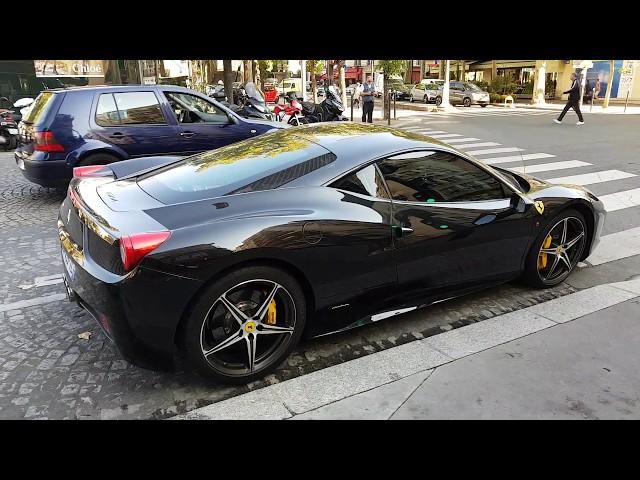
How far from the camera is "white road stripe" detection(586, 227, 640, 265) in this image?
5.16 meters

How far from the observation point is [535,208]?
396 centimetres

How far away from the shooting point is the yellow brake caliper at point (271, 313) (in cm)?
Answer: 298

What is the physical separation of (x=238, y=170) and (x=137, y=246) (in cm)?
101

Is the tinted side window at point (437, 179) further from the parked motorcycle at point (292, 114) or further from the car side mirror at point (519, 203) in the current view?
the parked motorcycle at point (292, 114)

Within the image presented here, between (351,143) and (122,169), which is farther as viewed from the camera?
(122,169)

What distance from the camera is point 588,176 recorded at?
8.95 meters

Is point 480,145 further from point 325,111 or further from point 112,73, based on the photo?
point 112,73

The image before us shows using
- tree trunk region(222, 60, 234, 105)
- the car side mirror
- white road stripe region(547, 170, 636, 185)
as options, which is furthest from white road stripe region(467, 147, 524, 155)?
the car side mirror

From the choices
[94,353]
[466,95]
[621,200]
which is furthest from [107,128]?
[466,95]

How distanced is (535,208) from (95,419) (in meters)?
3.36

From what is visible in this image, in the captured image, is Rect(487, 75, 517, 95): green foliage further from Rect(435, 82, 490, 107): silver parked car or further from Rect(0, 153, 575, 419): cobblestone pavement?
Rect(0, 153, 575, 419): cobblestone pavement

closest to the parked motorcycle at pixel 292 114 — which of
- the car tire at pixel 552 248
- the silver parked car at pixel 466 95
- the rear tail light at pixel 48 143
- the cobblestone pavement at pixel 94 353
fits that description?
the rear tail light at pixel 48 143

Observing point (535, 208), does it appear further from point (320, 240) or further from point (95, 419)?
point (95, 419)
